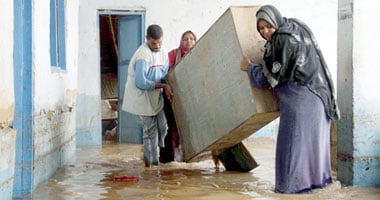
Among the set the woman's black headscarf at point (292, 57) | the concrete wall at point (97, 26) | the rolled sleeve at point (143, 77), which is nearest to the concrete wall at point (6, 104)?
the woman's black headscarf at point (292, 57)

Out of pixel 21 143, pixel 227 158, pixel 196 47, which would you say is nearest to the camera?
pixel 21 143

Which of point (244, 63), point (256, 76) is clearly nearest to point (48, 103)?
point (244, 63)

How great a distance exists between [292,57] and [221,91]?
0.87m

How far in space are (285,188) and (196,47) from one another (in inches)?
67.5

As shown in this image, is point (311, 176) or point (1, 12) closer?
point (1, 12)

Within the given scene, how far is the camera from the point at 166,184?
Answer: 567 centimetres

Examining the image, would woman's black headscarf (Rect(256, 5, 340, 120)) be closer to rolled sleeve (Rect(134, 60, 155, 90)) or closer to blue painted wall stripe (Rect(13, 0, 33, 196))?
rolled sleeve (Rect(134, 60, 155, 90))

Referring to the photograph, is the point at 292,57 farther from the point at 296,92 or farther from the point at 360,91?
the point at 360,91

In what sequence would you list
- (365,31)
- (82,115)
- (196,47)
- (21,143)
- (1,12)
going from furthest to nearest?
1. (82,115)
2. (196,47)
3. (365,31)
4. (21,143)
5. (1,12)

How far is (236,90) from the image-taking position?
5.22 m

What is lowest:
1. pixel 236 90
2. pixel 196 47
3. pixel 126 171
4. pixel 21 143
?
pixel 126 171

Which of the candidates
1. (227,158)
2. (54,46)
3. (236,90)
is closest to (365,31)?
(236,90)

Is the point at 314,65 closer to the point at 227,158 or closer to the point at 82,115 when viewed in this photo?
the point at 227,158

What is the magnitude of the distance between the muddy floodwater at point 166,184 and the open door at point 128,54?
256 centimetres
